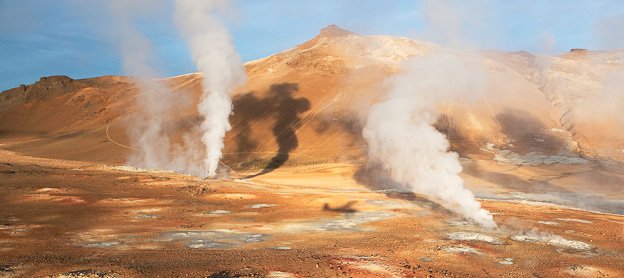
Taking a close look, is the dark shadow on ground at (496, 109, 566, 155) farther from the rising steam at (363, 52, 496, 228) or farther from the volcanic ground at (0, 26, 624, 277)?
the rising steam at (363, 52, 496, 228)

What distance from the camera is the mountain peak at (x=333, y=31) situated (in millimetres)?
107938

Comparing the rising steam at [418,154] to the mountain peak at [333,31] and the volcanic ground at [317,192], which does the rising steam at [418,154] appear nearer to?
the volcanic ground at [317,192]

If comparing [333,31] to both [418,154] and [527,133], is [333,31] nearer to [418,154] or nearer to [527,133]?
[527,133]

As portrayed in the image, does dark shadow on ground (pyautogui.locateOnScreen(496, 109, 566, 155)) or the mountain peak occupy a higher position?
the mountain peak

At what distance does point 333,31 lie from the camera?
363ft

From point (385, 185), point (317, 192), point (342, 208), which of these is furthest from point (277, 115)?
point (342, 208)

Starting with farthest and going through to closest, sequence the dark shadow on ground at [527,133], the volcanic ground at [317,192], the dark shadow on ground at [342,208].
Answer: the dark shadow on ground at [527,133], the dark shadow on ground at [342,208], the volcanic ground at [317,192]

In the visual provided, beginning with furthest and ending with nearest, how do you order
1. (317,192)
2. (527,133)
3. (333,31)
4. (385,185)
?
(333,31) < (527,133) < (385,185) < (317,192)

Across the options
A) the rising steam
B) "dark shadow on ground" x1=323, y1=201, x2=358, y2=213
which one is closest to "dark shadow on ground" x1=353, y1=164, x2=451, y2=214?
the rising steam

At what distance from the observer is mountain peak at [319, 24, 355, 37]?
10794cm

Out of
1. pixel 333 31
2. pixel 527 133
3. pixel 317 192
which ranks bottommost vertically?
pixel 317 192

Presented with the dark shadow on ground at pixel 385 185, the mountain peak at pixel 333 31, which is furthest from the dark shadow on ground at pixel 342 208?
the mountain peak at pixel 333 31

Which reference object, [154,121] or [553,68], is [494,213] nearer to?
[154,121]

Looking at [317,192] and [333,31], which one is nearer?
[317,192]
